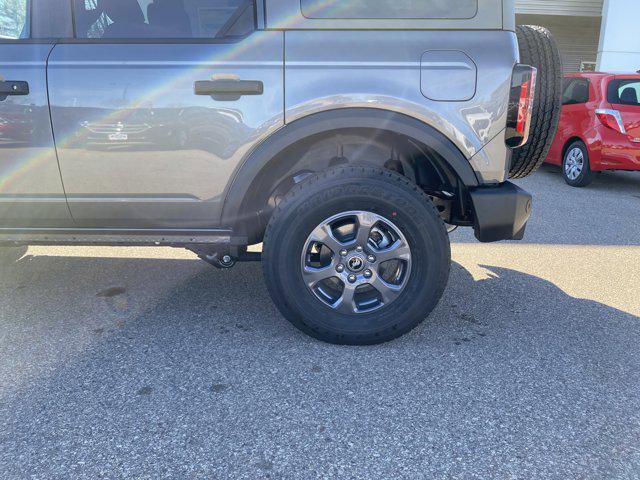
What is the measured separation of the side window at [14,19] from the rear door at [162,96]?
250 mm

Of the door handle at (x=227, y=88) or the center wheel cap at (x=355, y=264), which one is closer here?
the door handle at (x=227, y=88)

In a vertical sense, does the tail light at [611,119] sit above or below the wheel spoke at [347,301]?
above

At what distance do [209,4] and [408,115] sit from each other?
1.16 meters

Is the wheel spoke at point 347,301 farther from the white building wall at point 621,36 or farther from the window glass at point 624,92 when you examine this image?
the white building wall at point 621,36

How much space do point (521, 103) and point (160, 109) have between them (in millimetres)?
1772

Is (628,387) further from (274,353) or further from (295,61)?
(295,61)

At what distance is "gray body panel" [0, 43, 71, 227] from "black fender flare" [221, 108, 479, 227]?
1.01 m

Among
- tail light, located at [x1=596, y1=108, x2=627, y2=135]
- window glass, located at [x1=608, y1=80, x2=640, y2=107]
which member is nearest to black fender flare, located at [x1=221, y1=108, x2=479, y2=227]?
tail light, located at [x1=596, y1=108, x2=627, y2=135]

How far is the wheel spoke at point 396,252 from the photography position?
8.57 ft

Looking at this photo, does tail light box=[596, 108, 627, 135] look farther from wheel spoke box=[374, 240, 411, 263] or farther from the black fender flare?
wheel spoke box=[374, 240, 411, 263]

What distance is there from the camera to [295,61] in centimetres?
245

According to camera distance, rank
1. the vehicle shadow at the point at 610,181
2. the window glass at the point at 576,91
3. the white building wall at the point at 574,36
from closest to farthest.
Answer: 1. the window glass at the point at 576,91
2. the vehicle shadow at the point at 610,181
3. the white building wall at the point at 574,36

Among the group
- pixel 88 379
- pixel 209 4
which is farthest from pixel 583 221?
pixel 88 379

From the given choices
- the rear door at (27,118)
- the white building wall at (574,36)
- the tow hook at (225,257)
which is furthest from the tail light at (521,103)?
the white building wall at (574,36)
